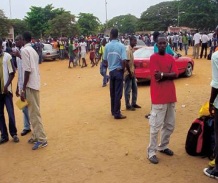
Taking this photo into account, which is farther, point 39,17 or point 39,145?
point 39,17

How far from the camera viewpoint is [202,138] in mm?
4516

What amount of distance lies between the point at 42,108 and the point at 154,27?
2718 inches

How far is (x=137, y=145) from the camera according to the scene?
5.28 m

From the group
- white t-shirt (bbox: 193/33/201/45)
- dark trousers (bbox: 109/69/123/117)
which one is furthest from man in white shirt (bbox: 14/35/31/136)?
white t-shirt (bbox: 193/33/201/45)

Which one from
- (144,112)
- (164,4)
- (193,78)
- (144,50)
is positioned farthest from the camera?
(164,4)

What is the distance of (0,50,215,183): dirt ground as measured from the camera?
424 cm

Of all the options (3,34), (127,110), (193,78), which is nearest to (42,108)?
(127,110)

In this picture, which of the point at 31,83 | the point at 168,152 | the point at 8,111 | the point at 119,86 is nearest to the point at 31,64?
the point at 31,83

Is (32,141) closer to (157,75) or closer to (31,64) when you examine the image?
(31,64)

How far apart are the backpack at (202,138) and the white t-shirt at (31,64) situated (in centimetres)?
260

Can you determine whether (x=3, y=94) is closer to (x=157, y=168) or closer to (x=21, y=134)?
(x=21, y=134)

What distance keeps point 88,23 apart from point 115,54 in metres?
41.9

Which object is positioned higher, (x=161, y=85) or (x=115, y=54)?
(x=115, y=54)

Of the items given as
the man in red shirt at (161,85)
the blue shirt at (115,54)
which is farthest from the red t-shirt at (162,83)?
the blue shirt at (115,54)
